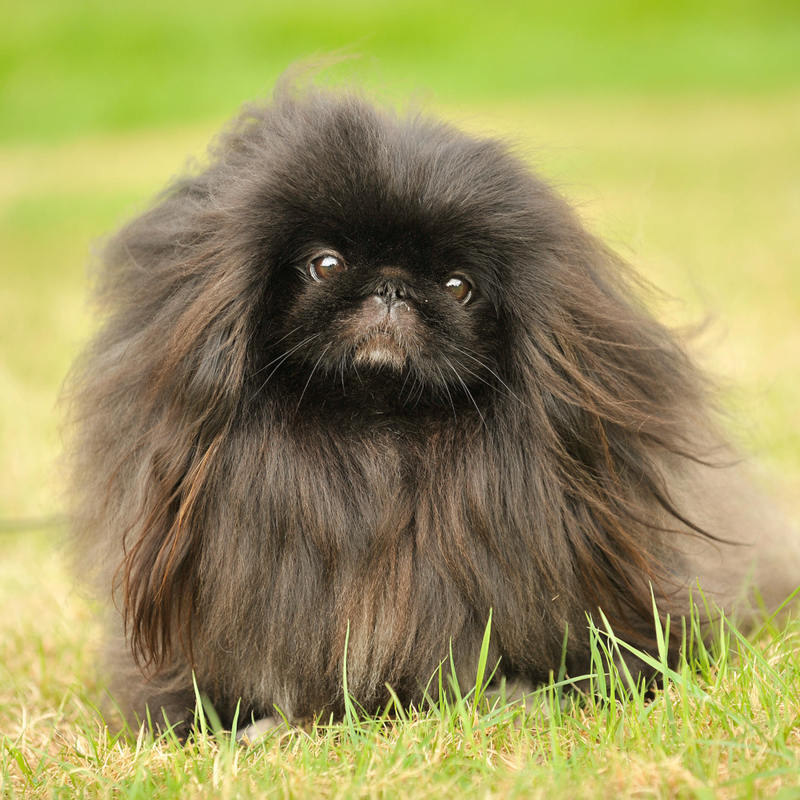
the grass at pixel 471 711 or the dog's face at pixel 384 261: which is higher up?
the dog's face at pixel 384 261

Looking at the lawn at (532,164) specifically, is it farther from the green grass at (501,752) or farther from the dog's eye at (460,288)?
the dog's eye at (460,288)

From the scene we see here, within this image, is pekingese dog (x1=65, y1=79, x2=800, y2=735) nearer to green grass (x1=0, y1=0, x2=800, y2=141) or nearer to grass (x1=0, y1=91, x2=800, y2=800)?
grass (x1=0, y1=91, x2=800, y2=800)

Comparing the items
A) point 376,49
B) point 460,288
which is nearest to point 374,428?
point 460,288

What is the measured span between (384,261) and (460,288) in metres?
0.13

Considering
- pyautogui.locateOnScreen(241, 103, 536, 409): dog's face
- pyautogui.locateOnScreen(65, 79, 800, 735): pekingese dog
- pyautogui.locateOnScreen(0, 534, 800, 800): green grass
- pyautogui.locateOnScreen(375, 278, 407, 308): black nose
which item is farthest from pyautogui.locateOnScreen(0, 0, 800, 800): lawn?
pyautogui.locateOnScreen(375, 278, 407, 308): black nose

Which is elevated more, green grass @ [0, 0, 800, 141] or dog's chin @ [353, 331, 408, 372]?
green grass @ [0, 0, 800, 141]

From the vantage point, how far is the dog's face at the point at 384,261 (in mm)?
1257

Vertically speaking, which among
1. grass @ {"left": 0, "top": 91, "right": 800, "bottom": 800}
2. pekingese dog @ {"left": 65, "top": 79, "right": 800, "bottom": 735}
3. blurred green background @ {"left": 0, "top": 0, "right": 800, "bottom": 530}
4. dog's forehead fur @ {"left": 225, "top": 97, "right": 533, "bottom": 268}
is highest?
blurred green background @ {"left": 0, "top": 0, "right": 800, "bottom": 530}

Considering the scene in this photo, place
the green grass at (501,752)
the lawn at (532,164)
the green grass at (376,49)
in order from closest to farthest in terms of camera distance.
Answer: the green grass at (501,752) < the lawn at (532,164) < the green grass at (376,49)

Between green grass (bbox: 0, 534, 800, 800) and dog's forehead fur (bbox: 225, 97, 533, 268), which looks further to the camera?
dog's forehead fur (bbox: 225, 97, 533, 268)

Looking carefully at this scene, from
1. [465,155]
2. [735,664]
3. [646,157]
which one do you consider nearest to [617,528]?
[735,664]

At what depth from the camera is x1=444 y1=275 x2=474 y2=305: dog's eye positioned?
1.33m

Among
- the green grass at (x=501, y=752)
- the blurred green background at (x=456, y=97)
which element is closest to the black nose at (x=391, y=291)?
the green grass at (x=501, y=752)

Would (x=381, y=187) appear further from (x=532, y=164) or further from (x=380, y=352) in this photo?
(x=532, y=164)
